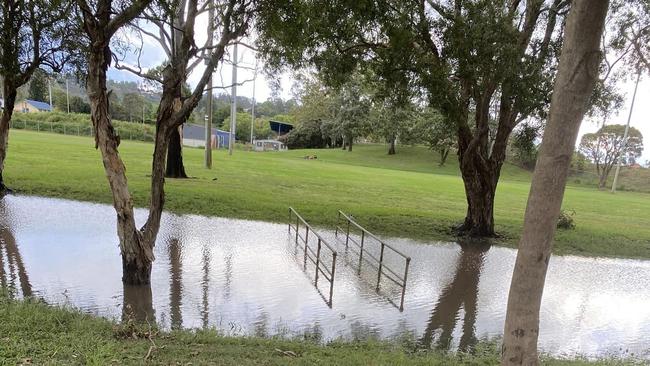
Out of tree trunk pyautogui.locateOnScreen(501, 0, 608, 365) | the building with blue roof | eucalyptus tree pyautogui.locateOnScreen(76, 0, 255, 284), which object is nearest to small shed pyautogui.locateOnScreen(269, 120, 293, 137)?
the building with blue roof

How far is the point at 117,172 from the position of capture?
7160mm

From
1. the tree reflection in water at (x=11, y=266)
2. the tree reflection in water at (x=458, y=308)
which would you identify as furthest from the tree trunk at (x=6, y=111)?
the tree reflection in water at (x=458, y=308)

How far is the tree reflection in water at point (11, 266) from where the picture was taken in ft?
23.0

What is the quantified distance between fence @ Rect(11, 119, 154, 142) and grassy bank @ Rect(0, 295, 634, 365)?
53.9 meters

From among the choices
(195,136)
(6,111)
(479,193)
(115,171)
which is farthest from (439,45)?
(195,136)

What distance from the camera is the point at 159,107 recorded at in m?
7.64

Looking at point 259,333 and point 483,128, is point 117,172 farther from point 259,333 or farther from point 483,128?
point 483,128

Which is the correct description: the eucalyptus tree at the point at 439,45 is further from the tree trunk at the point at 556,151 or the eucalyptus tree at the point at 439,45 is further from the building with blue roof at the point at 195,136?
the building with blue roof at the point at 195,136

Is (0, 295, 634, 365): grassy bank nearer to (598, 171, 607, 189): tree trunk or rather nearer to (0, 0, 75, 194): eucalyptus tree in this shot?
(0, 0, 75, 194): eucalyptus tree

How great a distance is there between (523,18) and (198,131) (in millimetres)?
60441

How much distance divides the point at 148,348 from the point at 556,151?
163 inches

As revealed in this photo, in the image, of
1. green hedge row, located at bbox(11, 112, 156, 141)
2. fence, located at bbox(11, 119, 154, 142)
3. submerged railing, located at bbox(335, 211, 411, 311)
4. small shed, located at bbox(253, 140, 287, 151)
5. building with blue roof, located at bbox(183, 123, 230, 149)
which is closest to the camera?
submerged railing, located at bbox(335, 211, 411, 311)

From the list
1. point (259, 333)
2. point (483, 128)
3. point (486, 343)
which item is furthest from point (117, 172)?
point (483, 128)

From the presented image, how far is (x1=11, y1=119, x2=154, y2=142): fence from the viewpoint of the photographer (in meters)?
54.8
